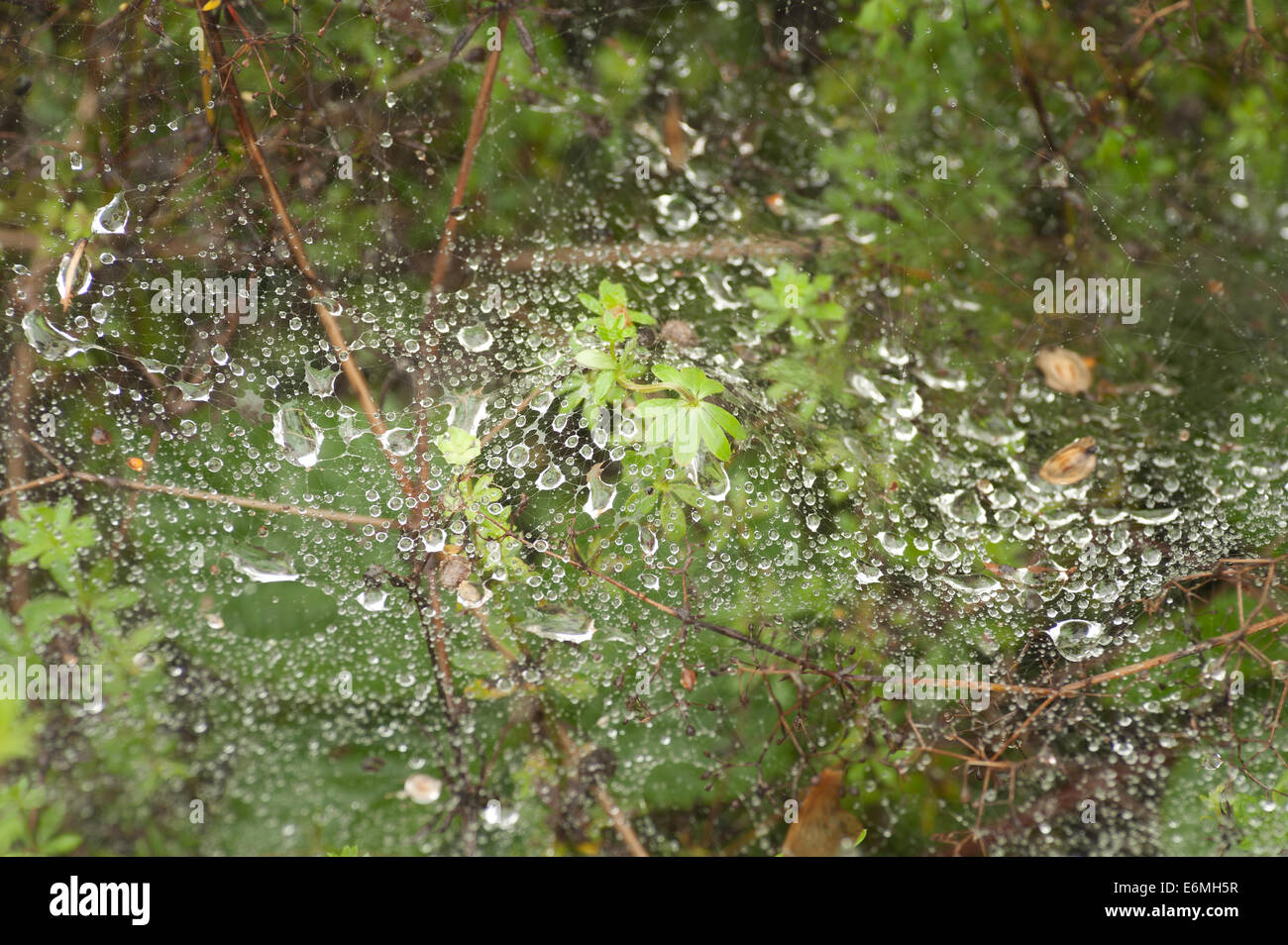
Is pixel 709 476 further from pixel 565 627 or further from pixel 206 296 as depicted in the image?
pixel 206 296

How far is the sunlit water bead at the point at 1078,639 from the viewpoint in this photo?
1812 millimetres

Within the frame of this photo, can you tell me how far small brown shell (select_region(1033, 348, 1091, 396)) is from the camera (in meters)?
1.86

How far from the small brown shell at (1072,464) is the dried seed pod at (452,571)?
157 cm

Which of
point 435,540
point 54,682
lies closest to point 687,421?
point 435,540

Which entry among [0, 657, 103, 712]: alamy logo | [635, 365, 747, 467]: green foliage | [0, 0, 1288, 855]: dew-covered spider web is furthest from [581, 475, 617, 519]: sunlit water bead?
[0, 657, 103, 712]: alamy logo

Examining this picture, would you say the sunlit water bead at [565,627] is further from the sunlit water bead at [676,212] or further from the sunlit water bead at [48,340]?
the sunlit water bead at [48,340]

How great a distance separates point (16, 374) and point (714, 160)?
1986 mm

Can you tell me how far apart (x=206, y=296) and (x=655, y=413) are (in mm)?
1258

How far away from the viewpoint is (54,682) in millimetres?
1819
